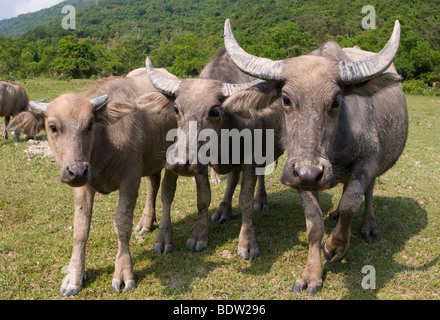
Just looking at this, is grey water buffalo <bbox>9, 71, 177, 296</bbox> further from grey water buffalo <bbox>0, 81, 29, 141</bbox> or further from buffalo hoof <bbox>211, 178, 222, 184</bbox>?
grey water buffalo <bbox>0, 81, 29, 141</bbox>

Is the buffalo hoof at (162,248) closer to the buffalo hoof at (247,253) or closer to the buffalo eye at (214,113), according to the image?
the buffalo hoof at (247,253)

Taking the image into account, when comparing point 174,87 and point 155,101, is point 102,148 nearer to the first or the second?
point 155,101

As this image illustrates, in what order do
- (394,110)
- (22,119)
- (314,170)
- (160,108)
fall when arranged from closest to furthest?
(314,170)
(22,119)
(160,108)
(394,110)

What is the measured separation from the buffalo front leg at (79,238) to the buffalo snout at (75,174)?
82cm

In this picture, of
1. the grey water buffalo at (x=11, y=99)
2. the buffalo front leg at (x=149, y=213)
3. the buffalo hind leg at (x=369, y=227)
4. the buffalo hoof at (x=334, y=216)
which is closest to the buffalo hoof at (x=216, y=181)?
the buffalo front leg at (x=149, y=213)

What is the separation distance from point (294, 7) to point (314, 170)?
307ft

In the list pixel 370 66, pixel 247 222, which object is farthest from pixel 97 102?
pixel 370 66

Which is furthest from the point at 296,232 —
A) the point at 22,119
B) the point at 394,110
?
the point at 22,119

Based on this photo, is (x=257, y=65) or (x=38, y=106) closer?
(x=257, y=65)

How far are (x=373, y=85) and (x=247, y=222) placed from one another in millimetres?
2406

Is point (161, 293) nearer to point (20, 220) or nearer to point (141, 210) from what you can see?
point (141, 210)

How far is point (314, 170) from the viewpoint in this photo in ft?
9.78

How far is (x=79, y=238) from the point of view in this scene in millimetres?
4188

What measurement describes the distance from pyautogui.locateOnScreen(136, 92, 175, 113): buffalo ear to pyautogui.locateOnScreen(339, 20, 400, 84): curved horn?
1970mm
